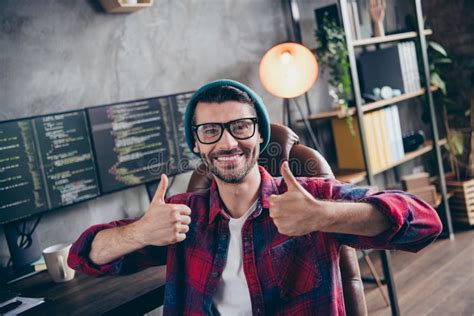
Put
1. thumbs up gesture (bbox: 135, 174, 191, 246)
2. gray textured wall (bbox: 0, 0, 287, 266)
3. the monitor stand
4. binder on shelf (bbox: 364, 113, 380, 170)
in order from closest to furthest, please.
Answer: thumbs up gesture (bbox: 135, 174, 191, 246), the monitor stand, gray textured wall (bbox: 0, 0, 287, 266), binder on shelf (bbox: 364, 113, 380, 170)

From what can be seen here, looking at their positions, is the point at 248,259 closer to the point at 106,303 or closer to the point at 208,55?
the point at 106,303

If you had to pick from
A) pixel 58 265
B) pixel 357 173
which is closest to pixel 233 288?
pixel 58 265

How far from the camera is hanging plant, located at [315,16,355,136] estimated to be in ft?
10.1

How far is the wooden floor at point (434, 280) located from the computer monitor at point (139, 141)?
57.7 inches

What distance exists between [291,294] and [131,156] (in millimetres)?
1244

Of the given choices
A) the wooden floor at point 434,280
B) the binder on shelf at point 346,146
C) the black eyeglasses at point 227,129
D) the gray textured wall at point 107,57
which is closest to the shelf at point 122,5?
the gray textured wall at point 107,57

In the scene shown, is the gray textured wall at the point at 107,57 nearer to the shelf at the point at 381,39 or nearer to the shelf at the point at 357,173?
the shelf at the point at 381,39

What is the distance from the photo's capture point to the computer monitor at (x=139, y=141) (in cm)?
231

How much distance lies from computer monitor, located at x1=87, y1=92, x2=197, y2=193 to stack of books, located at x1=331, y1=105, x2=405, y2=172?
1244 mm

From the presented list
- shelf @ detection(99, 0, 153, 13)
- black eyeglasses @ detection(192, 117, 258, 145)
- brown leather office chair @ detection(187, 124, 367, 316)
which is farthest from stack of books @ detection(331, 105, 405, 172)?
black eyeglasses @ detection(192, 117, 258, 145)

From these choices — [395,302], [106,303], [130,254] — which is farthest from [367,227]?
[395,302]

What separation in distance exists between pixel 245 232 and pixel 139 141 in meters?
1.10

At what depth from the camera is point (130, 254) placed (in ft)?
5.18

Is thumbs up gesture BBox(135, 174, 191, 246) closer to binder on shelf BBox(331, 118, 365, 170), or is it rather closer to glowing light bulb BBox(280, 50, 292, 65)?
glowing light bulb BBox(280, 50, 292, 65)
